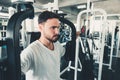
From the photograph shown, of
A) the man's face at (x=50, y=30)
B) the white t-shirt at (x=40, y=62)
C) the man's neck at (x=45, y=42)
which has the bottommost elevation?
the white t-shirt at (x=40, y=62)

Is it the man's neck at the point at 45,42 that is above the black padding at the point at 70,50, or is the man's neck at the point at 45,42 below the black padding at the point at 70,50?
above

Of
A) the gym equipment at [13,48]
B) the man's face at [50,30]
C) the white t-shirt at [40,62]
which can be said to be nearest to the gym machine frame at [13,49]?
the gym equipment at [13,48]

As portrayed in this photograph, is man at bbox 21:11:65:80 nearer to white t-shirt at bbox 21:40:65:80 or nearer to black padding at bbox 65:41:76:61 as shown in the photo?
white t-shirt at bbox 21:40:65:80

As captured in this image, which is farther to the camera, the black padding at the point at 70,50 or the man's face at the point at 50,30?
the black padding at the point at 70,50

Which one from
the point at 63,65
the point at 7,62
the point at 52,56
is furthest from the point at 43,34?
the point at 63,65

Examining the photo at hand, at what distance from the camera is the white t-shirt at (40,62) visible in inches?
47.4

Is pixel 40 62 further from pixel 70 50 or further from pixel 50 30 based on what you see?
pixel 70 50

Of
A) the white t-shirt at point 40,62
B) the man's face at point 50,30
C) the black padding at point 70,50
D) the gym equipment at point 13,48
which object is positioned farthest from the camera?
the black padding at point 70,50

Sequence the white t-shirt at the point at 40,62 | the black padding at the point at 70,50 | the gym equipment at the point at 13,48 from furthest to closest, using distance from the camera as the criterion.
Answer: the black padding at the point at 70,50
the white t-shirt at the point at 40,62
the gym equipment at the point at 13,48

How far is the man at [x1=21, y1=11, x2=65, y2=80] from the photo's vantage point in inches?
49.3

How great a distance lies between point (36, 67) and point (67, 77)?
94.0 inches

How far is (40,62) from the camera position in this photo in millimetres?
1278

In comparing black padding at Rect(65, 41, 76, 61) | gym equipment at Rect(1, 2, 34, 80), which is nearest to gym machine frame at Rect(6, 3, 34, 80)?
gym equipment at Rect(1, 2, 34, 80)

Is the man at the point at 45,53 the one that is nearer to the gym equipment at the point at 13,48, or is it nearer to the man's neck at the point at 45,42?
the man's neck at the point at 45,42
